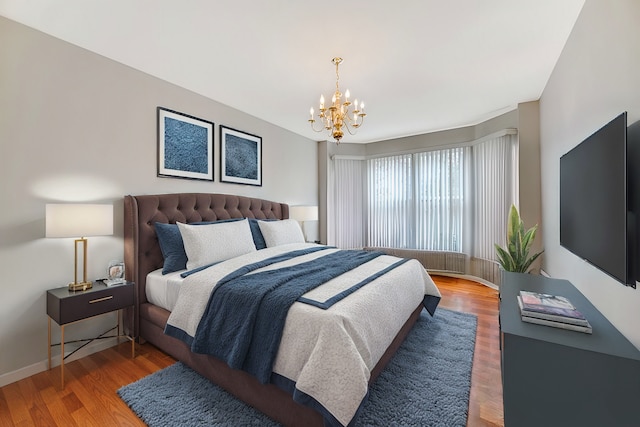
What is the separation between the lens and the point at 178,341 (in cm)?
197

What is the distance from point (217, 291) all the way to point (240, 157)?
7.41 feet

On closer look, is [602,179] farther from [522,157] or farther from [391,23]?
[522,157]

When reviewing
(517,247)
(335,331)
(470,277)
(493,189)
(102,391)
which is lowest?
(102,391)

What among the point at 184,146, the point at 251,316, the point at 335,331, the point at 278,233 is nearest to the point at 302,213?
the point at 278,233

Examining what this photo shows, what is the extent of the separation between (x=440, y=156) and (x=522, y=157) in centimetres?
135

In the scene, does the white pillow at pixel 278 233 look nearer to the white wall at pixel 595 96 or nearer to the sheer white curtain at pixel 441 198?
the sheer white curtain at pixel 441 198

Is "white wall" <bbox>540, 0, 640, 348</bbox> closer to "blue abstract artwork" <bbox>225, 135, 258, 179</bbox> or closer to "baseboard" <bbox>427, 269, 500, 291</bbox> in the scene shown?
"baseboard" <bbox>427, 269, 500, 291</bbox>

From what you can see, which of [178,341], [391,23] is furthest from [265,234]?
[391,23]

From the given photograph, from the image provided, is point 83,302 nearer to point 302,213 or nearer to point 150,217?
point 150,217

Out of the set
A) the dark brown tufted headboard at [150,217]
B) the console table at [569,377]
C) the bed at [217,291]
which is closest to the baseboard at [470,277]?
the bed at [217,291]

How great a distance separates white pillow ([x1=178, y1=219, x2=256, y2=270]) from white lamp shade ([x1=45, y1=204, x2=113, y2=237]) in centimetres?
60

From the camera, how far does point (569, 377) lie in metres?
1.11

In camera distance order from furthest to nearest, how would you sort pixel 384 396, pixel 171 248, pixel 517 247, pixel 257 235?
pixel 257 235
pixel 517 247
pixel 171 248
pixel 384 396


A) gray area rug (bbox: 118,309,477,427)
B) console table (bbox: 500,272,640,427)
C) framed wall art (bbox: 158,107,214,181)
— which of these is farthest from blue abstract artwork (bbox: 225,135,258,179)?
console table (bbox: 500,272,640,427)
